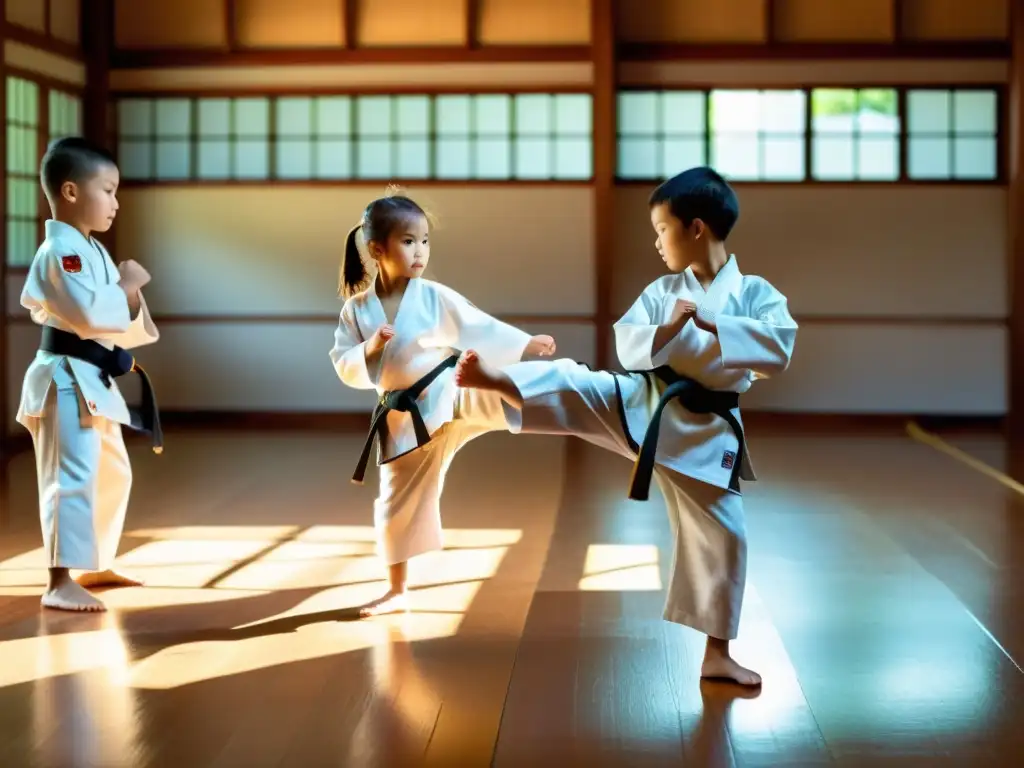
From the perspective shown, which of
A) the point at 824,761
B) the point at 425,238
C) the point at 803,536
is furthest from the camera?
the point at 803,536

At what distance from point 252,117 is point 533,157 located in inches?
74.8

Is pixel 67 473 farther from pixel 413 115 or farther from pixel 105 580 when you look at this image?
pixel 413 115

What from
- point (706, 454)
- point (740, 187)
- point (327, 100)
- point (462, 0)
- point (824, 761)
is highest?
point (462, 0)

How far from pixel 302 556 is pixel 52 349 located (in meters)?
1.16

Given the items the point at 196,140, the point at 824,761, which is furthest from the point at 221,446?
the point at 824,761

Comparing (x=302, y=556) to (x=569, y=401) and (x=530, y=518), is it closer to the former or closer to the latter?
(x=530, y=518)

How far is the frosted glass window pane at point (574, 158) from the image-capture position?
854 centimetres

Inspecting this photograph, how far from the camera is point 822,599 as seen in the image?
3.48m

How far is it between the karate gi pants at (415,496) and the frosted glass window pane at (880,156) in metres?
6.01

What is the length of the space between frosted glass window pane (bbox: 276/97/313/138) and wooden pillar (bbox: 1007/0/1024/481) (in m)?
4.57

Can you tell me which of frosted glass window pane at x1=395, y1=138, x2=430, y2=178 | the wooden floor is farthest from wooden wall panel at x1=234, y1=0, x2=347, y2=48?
the wooden floor

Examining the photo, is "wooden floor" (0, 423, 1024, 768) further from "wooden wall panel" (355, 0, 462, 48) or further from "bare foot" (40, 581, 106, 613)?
"wooden wall panel" (355, 0, 462, 48)

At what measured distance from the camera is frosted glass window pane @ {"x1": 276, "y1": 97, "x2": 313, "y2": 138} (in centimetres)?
862

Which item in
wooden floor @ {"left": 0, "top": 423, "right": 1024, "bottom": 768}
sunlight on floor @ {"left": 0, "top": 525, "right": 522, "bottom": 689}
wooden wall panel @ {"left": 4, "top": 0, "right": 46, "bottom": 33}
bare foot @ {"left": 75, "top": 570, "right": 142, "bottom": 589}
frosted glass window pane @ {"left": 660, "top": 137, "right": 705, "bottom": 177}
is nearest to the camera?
wooden floor @ {"left": 0, "top": 423, "right": 1024, "bottom": 768}
